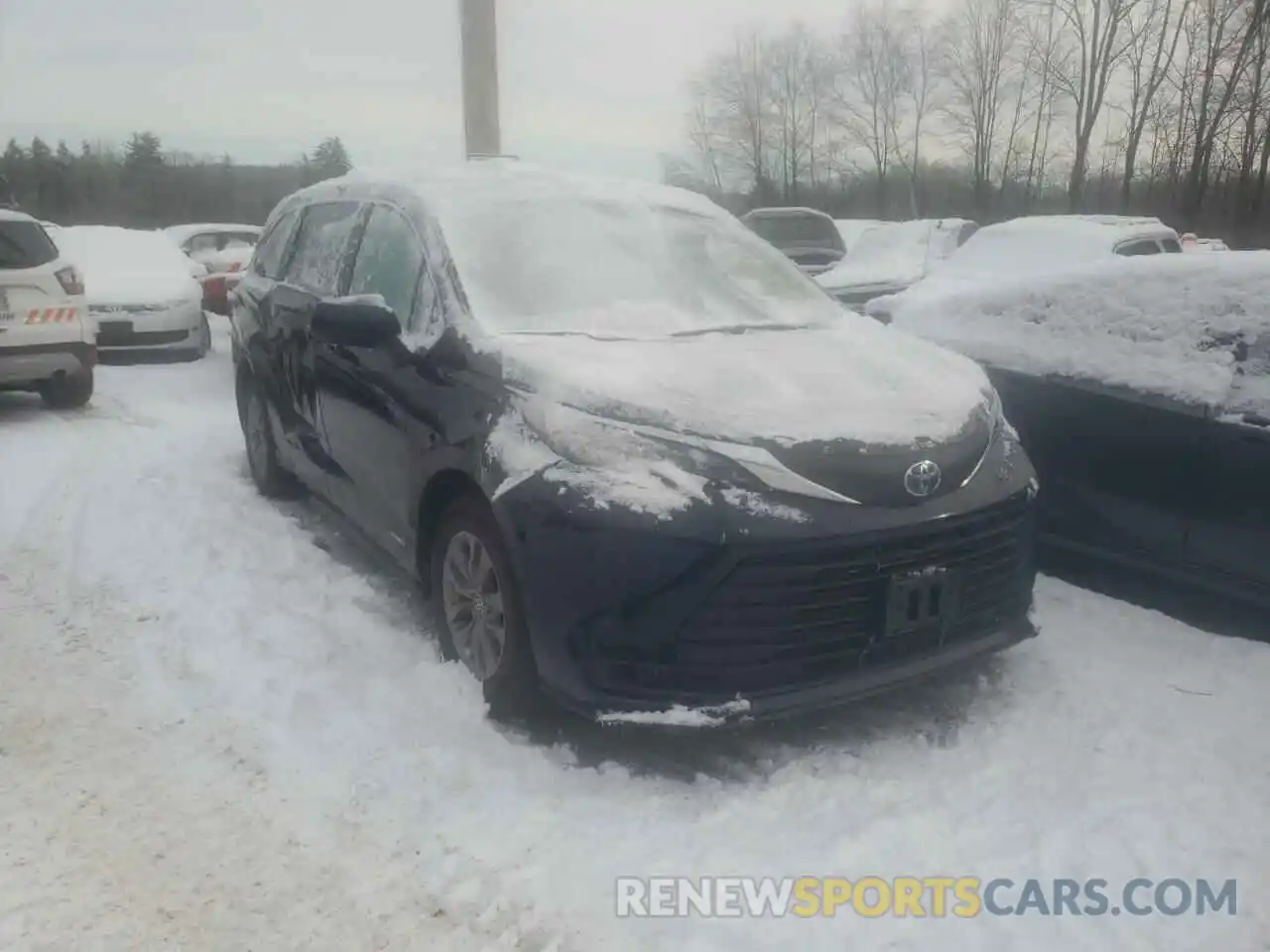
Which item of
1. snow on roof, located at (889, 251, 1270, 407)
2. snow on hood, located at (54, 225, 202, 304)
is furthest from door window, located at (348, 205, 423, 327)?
snow on hood, located at (54, 225, 202, 304)

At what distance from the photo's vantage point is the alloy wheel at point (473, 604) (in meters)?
3.35

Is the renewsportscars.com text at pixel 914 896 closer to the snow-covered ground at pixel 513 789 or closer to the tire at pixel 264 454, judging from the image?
the snow-covered ground at pixel 513 789

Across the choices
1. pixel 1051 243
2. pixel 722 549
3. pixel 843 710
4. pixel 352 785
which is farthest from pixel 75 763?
pixel 1051 243

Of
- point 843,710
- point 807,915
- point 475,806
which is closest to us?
point 807,915

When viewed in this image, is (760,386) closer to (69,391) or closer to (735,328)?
(735,328)

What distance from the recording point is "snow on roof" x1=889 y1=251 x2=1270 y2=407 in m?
3.88

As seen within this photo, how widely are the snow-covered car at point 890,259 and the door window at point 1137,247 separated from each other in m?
1.96

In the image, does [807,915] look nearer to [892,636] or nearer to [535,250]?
[892,636]

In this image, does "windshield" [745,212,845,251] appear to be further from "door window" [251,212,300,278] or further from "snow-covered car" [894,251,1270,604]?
"snow-covered car" [894,251,1270,604]

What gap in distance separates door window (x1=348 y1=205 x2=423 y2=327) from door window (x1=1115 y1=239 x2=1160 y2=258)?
8.19 metres

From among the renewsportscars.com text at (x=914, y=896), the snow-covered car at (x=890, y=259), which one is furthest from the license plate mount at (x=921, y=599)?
the snow-covered car at (x=890, y=259)

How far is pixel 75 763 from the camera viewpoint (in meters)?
3.27

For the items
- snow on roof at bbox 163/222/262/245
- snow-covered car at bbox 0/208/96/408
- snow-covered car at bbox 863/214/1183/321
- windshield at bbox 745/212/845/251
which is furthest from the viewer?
snow on roof at bbox 163/222/262/245

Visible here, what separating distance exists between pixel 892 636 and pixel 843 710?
1.74 feet
